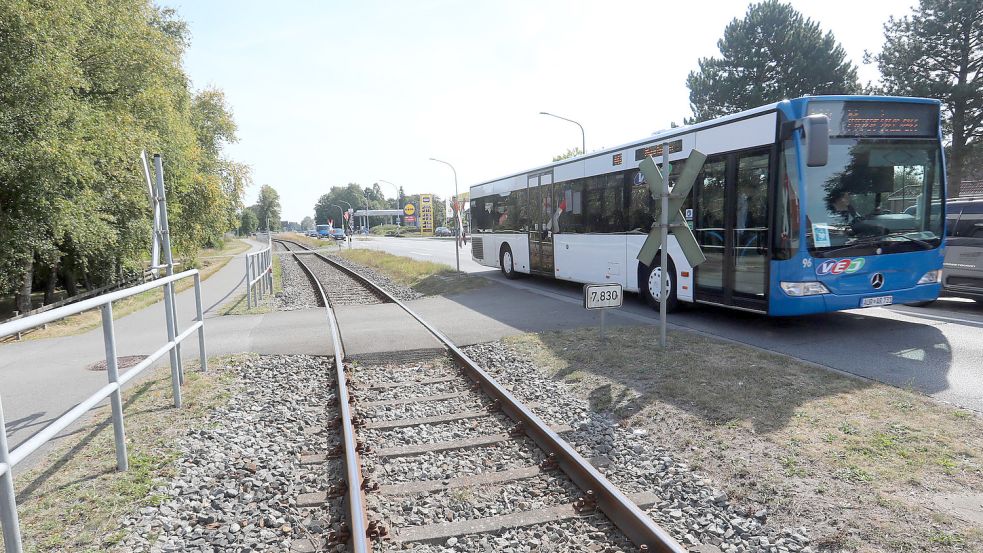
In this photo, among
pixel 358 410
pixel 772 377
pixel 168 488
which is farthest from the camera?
pixel 772 377

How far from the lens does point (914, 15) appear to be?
3256 cm

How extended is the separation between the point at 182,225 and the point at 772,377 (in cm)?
2915

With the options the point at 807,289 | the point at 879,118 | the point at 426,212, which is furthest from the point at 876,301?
the point at 426,212

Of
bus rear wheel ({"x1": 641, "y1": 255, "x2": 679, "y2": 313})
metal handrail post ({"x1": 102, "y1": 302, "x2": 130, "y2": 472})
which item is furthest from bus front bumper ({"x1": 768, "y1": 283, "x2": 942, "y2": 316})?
metal handrail post ({"x1": 102, "y1": 302, "x2": 130, "y2": 472})

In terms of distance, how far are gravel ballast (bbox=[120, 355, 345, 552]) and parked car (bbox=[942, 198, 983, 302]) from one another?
10347mm

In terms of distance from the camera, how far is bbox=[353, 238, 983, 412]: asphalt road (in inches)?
242

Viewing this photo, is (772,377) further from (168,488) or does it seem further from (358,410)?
(168,488)

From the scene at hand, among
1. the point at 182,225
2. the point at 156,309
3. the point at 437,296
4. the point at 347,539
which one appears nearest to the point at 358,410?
the point at 347,539

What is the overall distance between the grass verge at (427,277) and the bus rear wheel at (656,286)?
584 centimetres

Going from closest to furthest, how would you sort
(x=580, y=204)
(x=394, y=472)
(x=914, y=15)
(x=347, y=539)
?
(x=347, y=539), (x=394, y=472), (x=580, y=204), (x=914, y=15)

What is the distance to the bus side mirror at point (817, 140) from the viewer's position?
268 inches

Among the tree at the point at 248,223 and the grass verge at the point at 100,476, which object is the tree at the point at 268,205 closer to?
the tree at the point at 248,223

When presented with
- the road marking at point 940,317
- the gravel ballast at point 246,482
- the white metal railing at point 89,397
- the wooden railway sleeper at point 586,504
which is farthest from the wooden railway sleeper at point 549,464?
the road marking at point 940,317

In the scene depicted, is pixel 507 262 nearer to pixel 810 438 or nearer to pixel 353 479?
pixel 810 438
